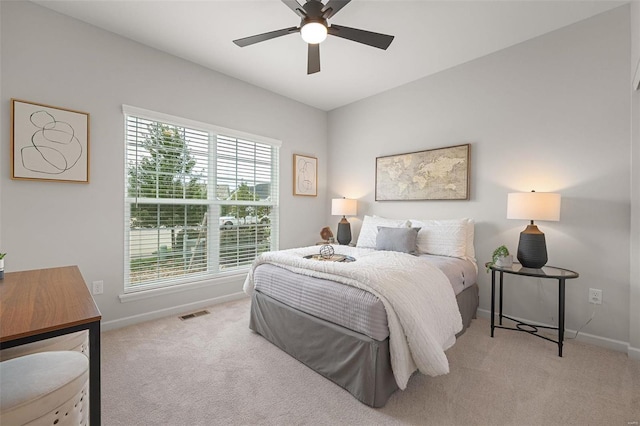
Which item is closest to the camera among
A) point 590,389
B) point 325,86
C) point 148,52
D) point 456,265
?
point 590,389

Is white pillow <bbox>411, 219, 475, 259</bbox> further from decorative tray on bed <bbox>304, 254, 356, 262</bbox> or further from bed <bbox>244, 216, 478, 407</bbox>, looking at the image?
decorative tray on bed <bbox>304, 254, 356, 262</bbox>

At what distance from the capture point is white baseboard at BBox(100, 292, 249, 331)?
9.04 feet

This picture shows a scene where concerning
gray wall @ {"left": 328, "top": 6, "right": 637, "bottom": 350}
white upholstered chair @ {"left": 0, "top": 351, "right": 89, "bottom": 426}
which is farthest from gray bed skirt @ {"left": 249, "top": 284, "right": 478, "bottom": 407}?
white upholstered chair @ {"left": 0, "top": 351, "right": 89, "bottom": 426}

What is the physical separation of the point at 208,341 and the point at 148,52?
2947 millimetres

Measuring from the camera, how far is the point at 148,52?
2.97 m

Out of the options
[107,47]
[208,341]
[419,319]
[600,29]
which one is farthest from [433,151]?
Answer: [107,47]

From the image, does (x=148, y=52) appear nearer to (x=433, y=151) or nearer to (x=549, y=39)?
(x=433, y=151)

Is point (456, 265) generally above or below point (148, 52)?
below

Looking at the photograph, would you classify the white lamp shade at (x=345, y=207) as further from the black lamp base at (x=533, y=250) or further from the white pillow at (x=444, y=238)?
the black lamp base at (x=533, y=250)

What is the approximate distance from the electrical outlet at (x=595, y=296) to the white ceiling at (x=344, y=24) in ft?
7.90

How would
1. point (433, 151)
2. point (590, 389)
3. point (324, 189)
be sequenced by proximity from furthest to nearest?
point (324, 189) < point (433, 151) < point (590, 389)

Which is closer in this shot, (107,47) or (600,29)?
(600,29)

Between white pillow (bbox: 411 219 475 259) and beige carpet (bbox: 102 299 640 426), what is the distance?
0.84m

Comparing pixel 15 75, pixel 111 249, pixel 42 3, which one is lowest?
pixel 111 249
